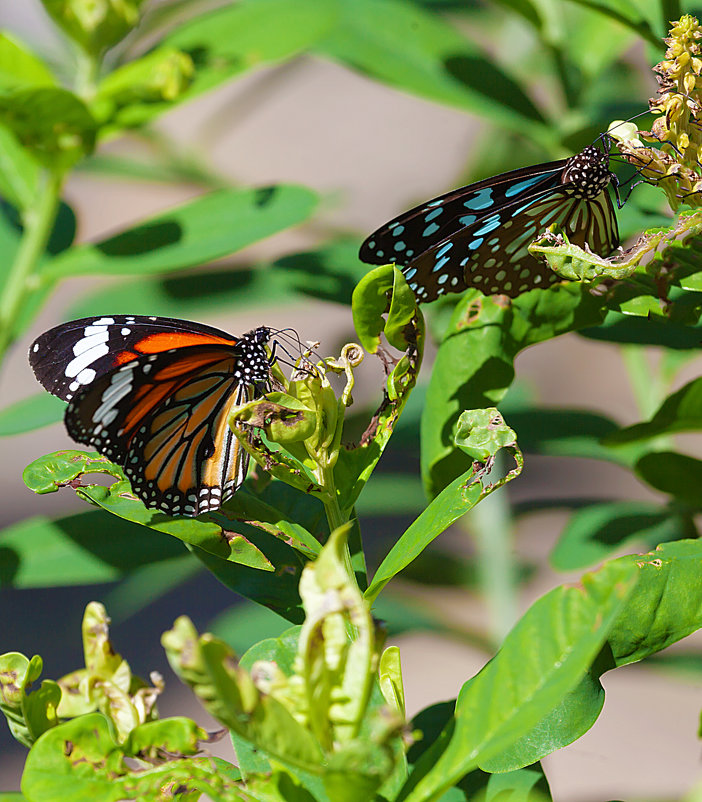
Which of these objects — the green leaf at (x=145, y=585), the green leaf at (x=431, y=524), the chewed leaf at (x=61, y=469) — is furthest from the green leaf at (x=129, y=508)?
the green leaf at (x=145, y=585)

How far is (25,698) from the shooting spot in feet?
2.14

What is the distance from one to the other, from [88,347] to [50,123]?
432 mm

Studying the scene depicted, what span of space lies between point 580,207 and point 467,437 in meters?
0.31

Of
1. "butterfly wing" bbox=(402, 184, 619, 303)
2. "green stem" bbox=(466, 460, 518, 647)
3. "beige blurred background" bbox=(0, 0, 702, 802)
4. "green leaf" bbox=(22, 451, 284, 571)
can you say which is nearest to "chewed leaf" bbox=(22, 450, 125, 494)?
"green leaf" bbox=(22, 451, 284, 571)

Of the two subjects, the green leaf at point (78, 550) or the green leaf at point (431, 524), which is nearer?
the green leaf at point (431, 524)

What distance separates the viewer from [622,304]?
76 cm

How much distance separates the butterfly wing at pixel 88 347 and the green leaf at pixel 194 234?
31 cm

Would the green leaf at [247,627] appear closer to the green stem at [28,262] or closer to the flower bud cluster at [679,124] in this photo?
the green stem at [28,262]

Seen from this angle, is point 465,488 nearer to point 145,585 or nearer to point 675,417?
point 675,417

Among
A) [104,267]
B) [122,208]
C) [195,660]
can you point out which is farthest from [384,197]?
[195,660]

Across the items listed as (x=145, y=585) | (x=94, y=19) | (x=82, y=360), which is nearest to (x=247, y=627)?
(x=145, y=585)

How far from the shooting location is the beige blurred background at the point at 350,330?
2268 millimetres

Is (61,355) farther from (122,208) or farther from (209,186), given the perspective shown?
(122,208)

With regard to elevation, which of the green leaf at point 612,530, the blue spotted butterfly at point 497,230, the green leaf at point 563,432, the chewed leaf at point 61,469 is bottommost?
the green leaf at point 612,530
